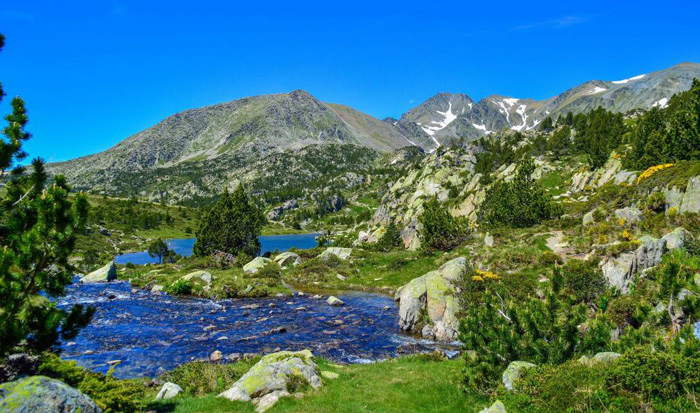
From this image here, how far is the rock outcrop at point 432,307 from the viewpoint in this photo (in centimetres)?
2808

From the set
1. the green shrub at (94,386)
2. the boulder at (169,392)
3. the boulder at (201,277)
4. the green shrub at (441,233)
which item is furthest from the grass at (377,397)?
the green shrub at (441,233)

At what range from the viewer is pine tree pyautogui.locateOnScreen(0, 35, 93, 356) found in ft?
31.0

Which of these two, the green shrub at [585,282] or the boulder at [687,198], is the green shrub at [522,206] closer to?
the boulder at [687,198]

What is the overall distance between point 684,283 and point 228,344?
26.1 metres

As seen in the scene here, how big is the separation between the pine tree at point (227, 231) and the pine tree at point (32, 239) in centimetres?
6048

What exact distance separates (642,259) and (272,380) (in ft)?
83.7

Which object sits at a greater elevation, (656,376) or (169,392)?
(656,376)

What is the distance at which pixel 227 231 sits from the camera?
7106cm

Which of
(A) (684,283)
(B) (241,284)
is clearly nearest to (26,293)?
(A) (684,283)

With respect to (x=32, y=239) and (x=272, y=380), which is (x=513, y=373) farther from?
(x=32, y=239)

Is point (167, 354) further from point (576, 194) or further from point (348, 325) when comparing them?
point (576, 194)

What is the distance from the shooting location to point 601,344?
12.1 m

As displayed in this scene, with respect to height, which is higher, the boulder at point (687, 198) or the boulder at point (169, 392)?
the boulder at point (687, 198)

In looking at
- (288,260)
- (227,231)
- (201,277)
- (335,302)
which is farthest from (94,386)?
(227,231)
